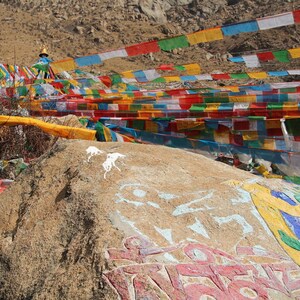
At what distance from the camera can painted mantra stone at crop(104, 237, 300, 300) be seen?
2.54 metres

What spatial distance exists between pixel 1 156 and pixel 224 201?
469 centimetres

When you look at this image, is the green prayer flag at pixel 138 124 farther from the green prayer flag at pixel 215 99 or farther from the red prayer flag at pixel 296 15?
the red prayer flag at pixel 296 15

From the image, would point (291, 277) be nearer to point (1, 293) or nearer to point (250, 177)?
point (250, 177)

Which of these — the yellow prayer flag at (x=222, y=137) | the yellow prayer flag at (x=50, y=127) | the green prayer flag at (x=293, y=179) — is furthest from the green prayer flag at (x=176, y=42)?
the green prayer flag at (x=293, y=179)

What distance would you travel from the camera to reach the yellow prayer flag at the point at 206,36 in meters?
7.40

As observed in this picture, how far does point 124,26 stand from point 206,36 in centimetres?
2809

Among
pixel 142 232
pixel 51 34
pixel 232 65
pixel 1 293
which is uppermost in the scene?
pixel 51 34

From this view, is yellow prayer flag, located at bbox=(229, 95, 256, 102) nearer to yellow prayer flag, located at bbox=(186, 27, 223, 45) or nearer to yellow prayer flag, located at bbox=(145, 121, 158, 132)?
yellow prayer flag, located at bbox=(186, 27, 223, 45)

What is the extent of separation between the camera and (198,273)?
267 cm

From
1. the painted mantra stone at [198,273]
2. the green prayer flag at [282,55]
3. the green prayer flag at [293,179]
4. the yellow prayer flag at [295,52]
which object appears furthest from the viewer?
the green prayer flag at [282,55]

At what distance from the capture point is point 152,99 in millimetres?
8406

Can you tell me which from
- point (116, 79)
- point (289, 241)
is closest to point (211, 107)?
point (289, 241)

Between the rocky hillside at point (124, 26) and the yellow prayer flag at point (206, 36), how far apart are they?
18639 mm

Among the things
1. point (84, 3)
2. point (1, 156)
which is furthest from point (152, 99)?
point (84, 3)
